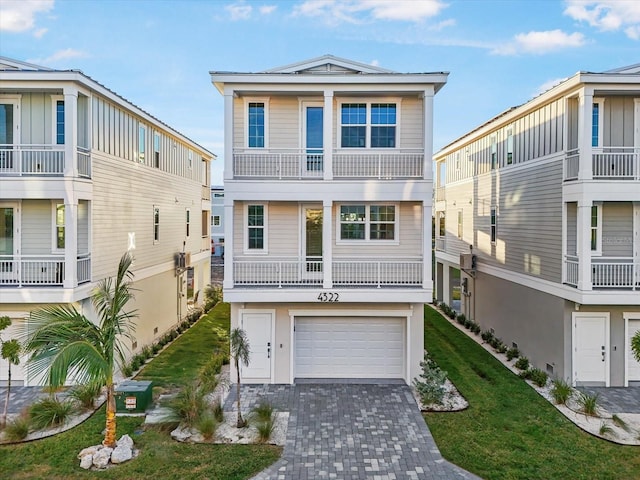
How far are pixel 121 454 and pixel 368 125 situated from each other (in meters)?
11.0

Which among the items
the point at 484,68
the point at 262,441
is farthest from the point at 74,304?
the point at 484,68

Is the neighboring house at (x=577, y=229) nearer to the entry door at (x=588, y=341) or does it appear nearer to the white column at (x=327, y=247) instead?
the entry door at (x=588, y=341)

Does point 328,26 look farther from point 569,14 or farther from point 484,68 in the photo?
point 569,14

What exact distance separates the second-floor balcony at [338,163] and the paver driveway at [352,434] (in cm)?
647

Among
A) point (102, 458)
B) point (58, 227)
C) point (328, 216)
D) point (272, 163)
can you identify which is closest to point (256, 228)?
point (272, 163)

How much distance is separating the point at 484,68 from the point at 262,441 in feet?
77.4

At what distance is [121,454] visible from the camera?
9203 mm

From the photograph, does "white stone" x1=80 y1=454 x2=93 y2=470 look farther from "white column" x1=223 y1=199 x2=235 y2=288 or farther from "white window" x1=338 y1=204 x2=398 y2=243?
"white window" x1=338 y1=204 x2=398 y2=243

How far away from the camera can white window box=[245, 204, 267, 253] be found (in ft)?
48.1

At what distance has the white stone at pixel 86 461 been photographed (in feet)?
29.3

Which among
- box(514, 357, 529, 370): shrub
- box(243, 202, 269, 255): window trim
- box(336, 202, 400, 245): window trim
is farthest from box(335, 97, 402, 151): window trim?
box(514, 357, 529, 370): shrub

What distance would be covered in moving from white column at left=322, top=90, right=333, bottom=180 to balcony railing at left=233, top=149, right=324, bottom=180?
58cm

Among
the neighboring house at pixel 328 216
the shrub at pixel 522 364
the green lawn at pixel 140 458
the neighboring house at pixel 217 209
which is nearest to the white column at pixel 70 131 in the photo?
the neighboring house at pixel 328 216

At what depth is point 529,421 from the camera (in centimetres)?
1130
